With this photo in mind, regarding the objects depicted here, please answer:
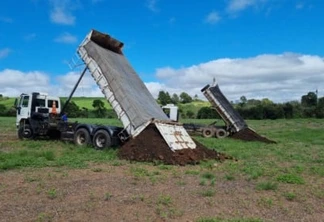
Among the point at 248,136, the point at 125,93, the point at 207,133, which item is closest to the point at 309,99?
the point at 207,133

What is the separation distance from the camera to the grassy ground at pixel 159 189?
604 cm

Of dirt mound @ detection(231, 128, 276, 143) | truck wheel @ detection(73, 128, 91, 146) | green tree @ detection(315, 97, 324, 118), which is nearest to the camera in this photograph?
truck wheel @ detection(73, 128, 91, 146)

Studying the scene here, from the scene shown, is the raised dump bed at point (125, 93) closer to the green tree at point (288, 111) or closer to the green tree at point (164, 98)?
the green tree at point (164, 98)

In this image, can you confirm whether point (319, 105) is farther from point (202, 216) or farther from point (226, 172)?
point (202, 216)

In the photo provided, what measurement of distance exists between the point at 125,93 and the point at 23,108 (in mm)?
7714

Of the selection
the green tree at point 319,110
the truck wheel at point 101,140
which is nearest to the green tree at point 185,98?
the green tree at point 319,110

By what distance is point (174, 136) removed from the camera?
41.9ft

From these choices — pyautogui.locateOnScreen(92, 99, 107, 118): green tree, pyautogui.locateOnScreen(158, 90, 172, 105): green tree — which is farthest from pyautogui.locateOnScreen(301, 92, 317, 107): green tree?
pyautogui.locateOnScreen(92, 99, 107, 118): green tree

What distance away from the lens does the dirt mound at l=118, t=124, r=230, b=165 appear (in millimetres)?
11484

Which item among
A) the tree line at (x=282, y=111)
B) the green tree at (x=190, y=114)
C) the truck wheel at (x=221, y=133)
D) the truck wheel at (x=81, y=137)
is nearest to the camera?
the truck wheel at (x=81, y=137)

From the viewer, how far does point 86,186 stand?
25.5 feet

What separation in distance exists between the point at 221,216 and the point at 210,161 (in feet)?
20.2

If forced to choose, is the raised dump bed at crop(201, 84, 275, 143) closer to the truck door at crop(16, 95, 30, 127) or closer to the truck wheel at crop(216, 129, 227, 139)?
the truck wheel at crop(216, 129, 227, 139)

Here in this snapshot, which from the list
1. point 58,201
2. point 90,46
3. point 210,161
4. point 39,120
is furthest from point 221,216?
point 39,120
